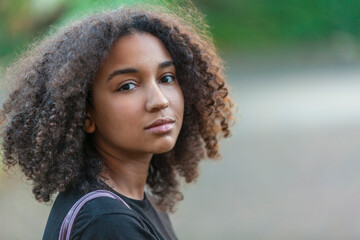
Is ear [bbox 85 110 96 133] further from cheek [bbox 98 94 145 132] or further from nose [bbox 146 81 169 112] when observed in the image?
nose [bbox 146 81 169 112]

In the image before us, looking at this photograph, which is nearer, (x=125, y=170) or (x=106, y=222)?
(x=106, y=222)

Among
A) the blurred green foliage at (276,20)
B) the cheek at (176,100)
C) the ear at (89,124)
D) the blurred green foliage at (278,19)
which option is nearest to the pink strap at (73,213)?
the ear at (89,124)

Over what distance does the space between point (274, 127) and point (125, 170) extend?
6.80 meters

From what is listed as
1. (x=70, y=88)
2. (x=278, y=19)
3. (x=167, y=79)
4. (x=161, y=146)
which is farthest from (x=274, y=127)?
(x=70, y=88)

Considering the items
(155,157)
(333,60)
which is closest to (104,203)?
(155,157)

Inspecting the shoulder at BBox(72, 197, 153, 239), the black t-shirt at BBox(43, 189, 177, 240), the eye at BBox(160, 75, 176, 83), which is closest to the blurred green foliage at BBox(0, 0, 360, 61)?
the eye at BBox(160, 75, 176, 83)

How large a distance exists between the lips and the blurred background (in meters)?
0.66

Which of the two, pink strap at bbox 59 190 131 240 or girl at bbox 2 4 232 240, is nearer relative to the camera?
pink strap at bbox 59 190 131 240

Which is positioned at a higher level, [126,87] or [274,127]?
[274,127]

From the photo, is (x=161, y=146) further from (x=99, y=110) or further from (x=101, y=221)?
(x=101, y=221)

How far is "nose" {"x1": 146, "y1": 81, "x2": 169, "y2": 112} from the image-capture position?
2402 mm

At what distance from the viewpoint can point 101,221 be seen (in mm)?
2123

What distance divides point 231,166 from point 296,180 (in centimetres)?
95

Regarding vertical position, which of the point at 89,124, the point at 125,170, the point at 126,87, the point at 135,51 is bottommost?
the point at 125,170
